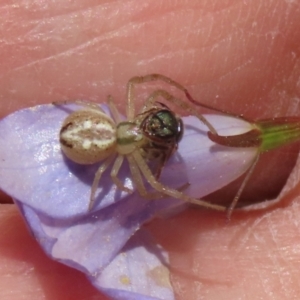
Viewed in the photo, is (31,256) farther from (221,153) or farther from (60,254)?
(221,153)

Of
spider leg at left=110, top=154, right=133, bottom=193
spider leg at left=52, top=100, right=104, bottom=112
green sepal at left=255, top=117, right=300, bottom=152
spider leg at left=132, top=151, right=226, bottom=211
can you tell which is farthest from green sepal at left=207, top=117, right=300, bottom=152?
spider leg at left=52, top=100, right=104, bottom=112

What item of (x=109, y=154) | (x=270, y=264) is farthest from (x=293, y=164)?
(x=109, y=154)

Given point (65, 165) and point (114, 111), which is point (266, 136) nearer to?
point (114, 111)

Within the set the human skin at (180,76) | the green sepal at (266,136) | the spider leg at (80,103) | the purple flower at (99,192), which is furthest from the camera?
the human skin at (180,76)

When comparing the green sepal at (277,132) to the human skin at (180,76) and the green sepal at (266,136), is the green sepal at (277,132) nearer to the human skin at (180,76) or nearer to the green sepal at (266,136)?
the green sepal at (266,136)

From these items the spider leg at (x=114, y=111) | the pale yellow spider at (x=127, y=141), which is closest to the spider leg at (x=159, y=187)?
the pale yellow spider at (x=127, y=141)

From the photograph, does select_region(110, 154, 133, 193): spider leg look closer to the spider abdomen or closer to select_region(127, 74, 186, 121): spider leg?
the spider abdomen
